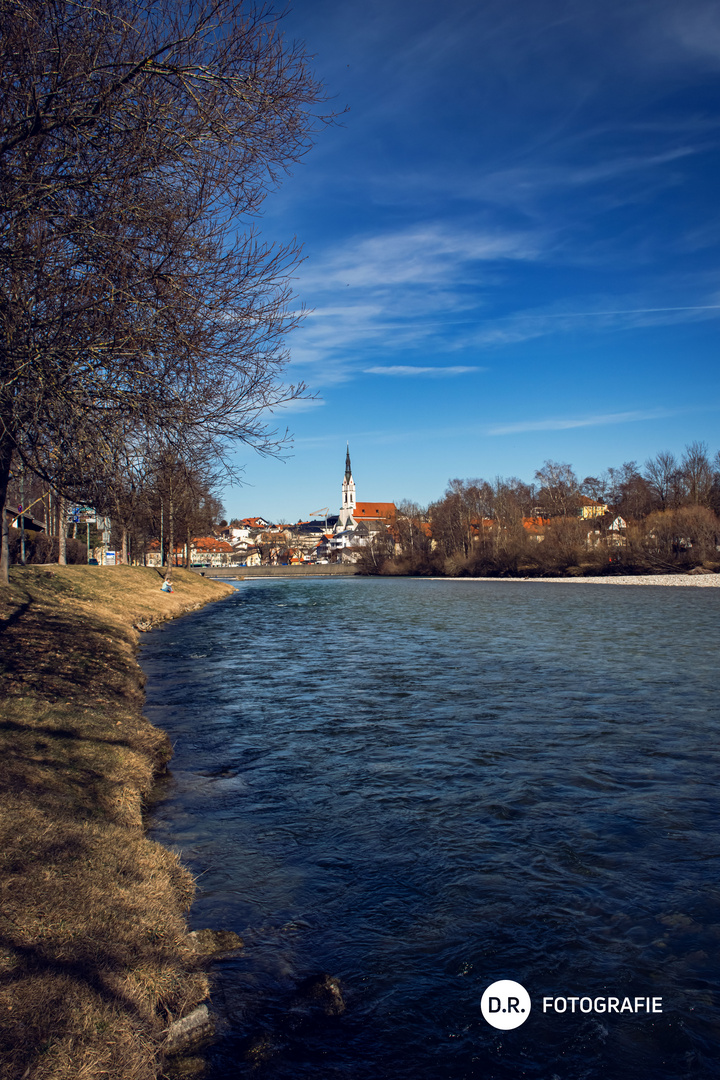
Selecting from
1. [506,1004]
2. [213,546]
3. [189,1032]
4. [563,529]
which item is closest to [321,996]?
[189,1032]

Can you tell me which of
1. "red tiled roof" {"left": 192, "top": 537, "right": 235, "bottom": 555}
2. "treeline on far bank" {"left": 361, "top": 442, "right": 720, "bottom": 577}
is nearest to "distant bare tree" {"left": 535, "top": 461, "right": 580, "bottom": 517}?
"treeline on far bank" {"left": 361, "top": 442, "right": 720, "bottom": 577}

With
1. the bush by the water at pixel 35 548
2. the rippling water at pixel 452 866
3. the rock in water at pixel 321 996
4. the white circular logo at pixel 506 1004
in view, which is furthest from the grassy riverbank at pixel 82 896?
the bush by the water at pixel 35 548

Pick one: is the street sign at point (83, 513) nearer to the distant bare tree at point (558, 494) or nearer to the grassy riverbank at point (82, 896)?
the grassy riverbank at point (82, 896)

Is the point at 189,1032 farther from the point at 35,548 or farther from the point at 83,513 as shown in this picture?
the point at 35,548

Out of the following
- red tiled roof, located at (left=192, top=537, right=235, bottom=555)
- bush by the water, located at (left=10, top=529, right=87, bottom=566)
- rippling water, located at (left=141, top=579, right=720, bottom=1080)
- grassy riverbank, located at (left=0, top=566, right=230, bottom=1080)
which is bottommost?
rippling water, located at (left=141, top=579, right=720, bottom=1080)

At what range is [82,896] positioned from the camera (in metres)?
4.90

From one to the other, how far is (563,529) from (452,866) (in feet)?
261

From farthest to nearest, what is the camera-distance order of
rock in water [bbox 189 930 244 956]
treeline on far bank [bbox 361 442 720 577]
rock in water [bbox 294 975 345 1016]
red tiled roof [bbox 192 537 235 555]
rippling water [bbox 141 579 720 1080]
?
red tiled roof [bbox 192 537 235 555] → treeline on far bank [bbox 361 442 720 577] → rock in water [bbox 189 930 244 956] → rock in water [bbox 294 975 345 1016] → rippling water [bbox 141 579 720 1080]

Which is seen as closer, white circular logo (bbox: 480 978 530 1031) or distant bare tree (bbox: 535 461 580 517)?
white circular logo (bbox: 480 978 530 1031)

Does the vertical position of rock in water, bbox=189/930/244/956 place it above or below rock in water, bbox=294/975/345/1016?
above

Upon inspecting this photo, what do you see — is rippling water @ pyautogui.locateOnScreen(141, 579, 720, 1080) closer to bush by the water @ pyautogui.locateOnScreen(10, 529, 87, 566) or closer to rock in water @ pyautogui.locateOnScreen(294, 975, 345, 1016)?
rock in water @ pyautogui.locateOnScreen(294, 975, 345, 1016)

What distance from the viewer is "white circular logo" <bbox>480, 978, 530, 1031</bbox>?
4629 millimetres

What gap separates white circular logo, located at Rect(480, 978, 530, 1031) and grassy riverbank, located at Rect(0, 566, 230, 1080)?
184 cm

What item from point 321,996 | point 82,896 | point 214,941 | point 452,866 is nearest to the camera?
point 321,996
